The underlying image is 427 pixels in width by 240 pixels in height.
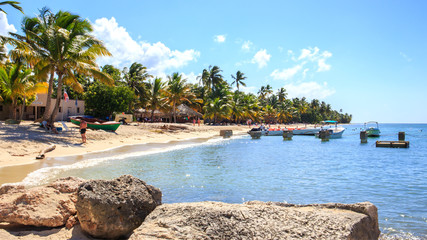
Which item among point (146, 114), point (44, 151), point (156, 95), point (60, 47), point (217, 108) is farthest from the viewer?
point (217, 108)

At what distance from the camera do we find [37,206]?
419 centimetres

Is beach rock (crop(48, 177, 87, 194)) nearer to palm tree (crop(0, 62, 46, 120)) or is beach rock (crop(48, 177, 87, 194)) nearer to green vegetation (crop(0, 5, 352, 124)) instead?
green vegetation (crop(0, 5, 352, 124))

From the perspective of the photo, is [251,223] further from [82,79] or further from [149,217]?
[82,79]

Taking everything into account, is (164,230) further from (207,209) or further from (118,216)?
(118,216)

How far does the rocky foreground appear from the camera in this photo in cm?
323

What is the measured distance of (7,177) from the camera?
29.1 feet

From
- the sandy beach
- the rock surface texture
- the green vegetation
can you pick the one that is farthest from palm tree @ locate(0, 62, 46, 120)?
the rock surface texture

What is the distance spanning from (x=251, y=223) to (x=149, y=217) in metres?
1.32

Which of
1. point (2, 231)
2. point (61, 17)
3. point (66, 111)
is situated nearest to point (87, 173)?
point (2, 231)

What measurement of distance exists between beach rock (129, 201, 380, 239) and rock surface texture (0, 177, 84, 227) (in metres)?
1.51

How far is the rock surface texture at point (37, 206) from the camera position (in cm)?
404

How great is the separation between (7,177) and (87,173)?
234 centimetres

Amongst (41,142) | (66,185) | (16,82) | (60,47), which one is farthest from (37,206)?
(16,82)

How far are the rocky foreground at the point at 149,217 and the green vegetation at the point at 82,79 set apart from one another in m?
14.5
